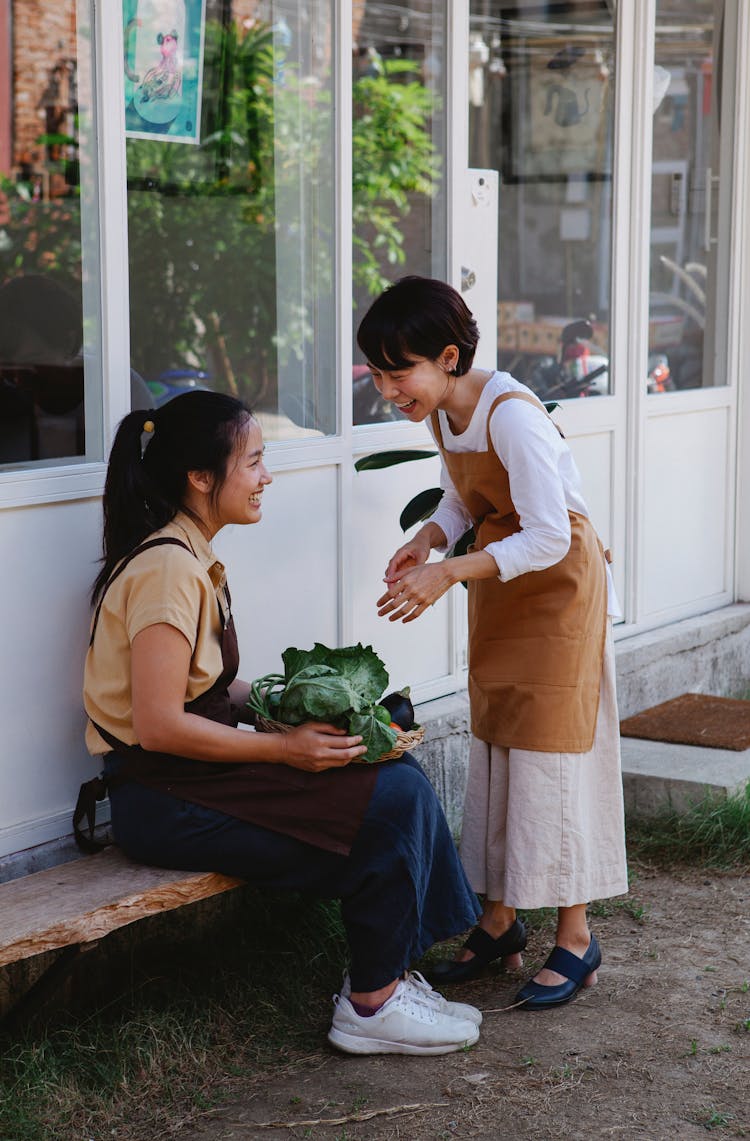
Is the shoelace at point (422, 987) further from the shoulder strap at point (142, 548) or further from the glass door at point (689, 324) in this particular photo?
the glass door at point (689, 324)

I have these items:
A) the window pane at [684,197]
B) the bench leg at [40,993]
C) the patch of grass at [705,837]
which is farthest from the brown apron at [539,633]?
the window pane at [684,197]

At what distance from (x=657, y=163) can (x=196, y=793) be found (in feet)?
12.8

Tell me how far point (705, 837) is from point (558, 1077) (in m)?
1.55

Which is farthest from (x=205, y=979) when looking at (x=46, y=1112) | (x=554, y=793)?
(x=554, y=793)

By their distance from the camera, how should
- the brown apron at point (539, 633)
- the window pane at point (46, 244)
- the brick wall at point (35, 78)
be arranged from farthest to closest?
the brick wall at point (35, 78)
the window pane at point (46, 244)
the brown apron at point (539, 633)

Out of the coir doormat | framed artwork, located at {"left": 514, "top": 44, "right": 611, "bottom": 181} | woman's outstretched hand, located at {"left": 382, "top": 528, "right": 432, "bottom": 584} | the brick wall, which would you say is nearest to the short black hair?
woman's outstretched hand, located at {"left": 382, "top": 528, "right": 432, "bottom": 584}

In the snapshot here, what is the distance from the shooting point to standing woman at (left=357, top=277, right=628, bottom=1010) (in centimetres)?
308

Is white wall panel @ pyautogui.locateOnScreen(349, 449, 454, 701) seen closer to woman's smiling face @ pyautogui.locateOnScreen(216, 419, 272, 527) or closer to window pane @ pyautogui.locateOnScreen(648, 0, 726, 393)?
woman's smiling face @ pyautogui.locateOnScreen(216, 419, 272, 527)

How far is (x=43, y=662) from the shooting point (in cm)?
323

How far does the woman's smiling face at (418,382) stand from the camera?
3.11 metres

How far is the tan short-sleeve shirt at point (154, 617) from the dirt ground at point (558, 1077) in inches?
32.9

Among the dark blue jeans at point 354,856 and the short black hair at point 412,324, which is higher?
the short black hair at point 412,324

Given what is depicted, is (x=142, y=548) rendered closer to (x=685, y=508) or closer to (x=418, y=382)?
(x=418, y=382)

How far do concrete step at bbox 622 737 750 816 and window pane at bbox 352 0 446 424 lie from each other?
1430mm
